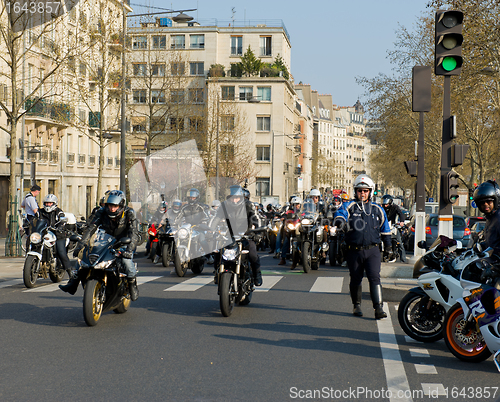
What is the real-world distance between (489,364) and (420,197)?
1378 cm

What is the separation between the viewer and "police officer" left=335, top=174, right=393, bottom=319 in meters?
8.99

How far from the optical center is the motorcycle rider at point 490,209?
263 inches

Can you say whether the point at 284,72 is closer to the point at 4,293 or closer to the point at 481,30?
the point at 481,30

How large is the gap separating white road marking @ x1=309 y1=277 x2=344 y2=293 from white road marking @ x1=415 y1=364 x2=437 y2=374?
5.69 m

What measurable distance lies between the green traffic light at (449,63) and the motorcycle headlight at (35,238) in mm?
7364

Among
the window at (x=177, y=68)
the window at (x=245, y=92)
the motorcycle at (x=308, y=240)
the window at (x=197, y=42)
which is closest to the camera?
the motorcycle at (x=308, y=240)

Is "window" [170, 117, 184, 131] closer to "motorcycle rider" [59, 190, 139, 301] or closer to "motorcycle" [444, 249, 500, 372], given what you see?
"motorcycle rider" [59, 190, 139, 301]

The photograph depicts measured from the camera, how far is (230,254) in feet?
30.1

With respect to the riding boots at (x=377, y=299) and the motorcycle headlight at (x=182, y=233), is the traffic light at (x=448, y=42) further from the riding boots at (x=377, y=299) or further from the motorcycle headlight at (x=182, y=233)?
the motorcycle headlight at (x=182, y=233)

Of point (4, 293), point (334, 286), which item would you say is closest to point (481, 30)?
point (334, 286)

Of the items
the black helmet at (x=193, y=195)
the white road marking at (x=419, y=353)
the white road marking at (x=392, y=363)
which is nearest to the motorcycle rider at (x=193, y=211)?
the black helmet at (x=193, y=195)

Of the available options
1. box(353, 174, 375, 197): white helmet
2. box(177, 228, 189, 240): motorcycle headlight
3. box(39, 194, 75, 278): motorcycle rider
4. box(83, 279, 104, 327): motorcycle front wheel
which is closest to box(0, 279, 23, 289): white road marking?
box(39, 194, 75, 278): motorcycle rider

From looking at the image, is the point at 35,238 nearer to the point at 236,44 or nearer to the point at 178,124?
the point at 178,124

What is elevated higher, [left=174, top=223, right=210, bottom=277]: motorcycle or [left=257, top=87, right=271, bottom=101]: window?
[left=257, top=87, right=271, bottom=101]: window
